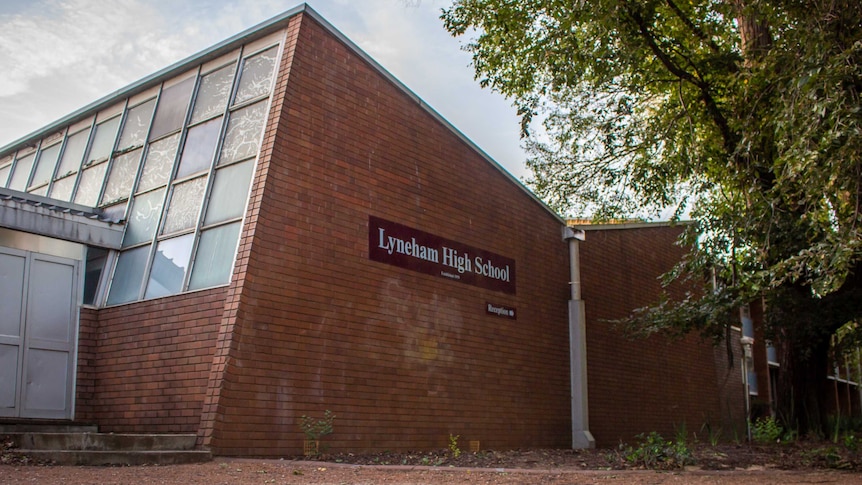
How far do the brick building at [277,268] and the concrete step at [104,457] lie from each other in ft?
3.45

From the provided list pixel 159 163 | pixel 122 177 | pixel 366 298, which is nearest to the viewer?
pixel 366 298

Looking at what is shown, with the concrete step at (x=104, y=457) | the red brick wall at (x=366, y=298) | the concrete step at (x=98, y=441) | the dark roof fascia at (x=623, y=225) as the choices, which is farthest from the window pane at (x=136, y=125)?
the dark roof fascia at (x=623, y=225)

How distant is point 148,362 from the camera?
10445 mm

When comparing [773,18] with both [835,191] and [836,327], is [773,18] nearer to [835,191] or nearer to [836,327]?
[835,191]

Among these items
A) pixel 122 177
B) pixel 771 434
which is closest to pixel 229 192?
pixel 122 177

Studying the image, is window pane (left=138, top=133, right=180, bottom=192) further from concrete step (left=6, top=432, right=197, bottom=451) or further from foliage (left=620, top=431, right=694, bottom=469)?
foliage (left=620, top=431, right=694, bottom=469)

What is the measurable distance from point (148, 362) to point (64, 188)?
5090mm

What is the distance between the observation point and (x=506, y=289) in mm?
→ 13898

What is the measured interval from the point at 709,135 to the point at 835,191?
6.52 m

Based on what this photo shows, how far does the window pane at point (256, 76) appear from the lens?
442 inches

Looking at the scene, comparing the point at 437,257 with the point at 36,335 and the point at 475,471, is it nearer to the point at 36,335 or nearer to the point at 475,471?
the point at 475,471

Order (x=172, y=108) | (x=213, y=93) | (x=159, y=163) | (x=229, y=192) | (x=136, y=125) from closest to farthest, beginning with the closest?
(x=229, y=192) < (x=213, y=93) < (x=159, y=163) < (x=172, y=108) < (x=136, y=125)

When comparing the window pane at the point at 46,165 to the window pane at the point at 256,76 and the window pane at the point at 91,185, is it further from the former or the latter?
the window pane at the point at 256,76

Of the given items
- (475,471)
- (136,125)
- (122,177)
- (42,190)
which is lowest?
(475,471)
